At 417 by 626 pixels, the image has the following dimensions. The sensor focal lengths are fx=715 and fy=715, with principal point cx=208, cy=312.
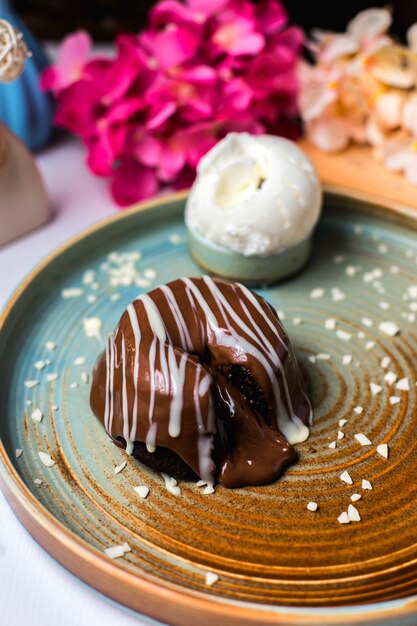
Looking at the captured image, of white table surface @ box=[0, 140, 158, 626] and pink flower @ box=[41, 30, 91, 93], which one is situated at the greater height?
Answer: pink flower @ box=[41, 30, 91, 93]

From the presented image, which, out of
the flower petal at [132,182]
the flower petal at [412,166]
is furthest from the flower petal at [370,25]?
the flower petal at [132,182]

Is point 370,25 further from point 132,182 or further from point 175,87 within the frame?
point 132,182

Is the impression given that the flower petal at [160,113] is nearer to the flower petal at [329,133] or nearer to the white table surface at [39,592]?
the flower petal at [329,133]

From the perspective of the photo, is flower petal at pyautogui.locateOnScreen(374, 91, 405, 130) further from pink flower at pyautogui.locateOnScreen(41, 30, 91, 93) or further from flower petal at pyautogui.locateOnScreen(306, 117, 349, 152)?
pink flower at pyautogui.locateOnScreen(41, 30, 91, 93)

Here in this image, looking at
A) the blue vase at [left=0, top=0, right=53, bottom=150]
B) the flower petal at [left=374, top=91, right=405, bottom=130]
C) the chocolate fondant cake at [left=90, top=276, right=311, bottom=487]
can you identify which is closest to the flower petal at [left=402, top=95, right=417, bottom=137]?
the flower petal at [left=374, top=91, right=405, bottom=130]

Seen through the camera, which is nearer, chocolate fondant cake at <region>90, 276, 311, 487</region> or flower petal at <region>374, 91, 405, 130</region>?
chocolate fondant cake at <region>90, 276, 311, 487</region>

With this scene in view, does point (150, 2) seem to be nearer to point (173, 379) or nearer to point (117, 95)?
point (117, 95)

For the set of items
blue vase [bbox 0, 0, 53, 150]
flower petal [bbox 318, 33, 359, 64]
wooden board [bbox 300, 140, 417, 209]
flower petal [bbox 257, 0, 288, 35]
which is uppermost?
blue vase [bbox 0, 0, 53, 150]
